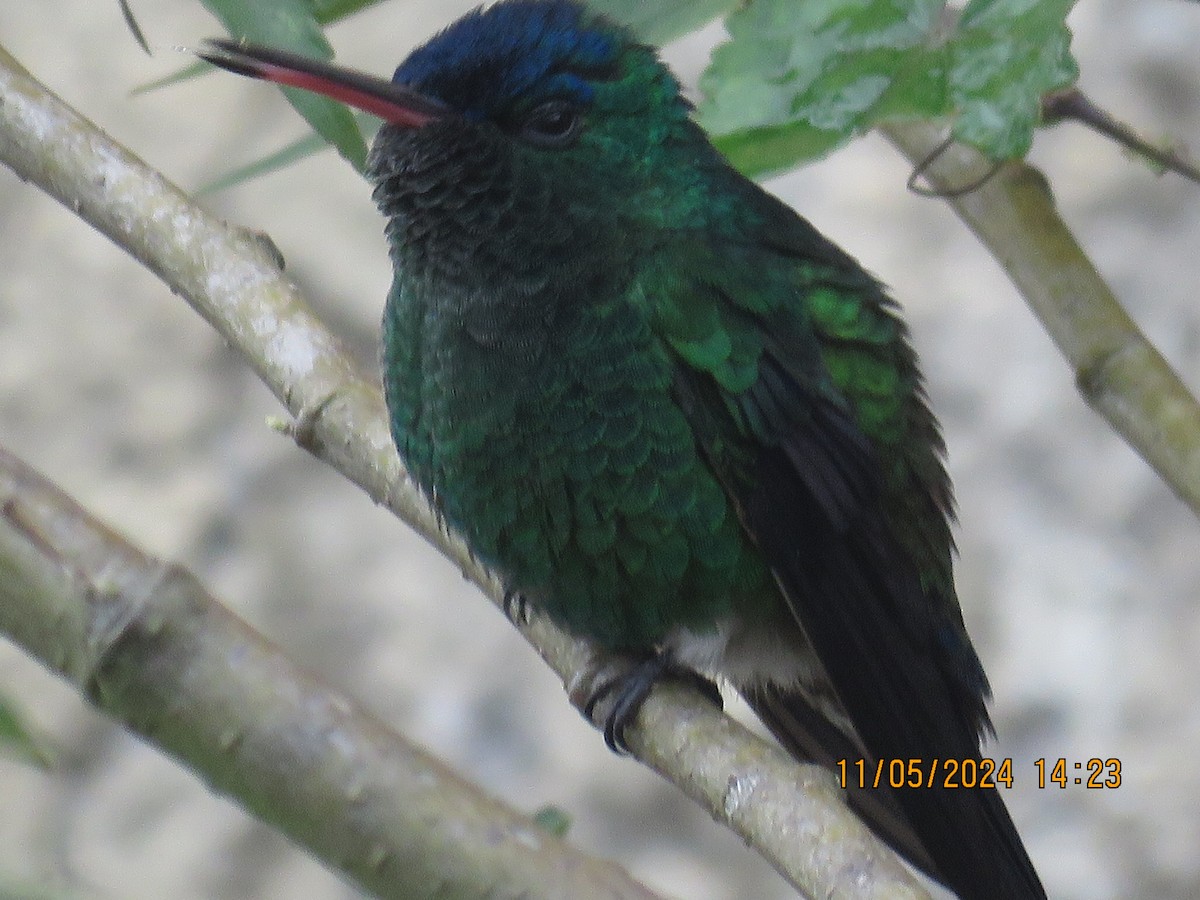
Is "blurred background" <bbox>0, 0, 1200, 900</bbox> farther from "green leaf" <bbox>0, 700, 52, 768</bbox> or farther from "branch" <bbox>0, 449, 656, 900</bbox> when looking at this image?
"branch" <bbox>0, 449, 656, 900</bbox>

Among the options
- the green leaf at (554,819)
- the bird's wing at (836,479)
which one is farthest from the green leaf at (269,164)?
the green leaf at (554,819)

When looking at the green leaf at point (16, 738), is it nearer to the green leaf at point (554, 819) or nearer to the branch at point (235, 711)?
the branch at point (235, 711)

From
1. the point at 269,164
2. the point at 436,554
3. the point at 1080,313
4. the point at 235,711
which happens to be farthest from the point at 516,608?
the point at 436,554

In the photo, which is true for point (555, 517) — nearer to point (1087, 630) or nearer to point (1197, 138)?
point (1087, 630)

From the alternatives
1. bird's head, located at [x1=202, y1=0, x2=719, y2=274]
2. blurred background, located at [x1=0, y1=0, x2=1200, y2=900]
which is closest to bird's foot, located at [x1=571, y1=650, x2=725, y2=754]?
bird's head, located at [x1=202, y1=0, x2=719, y2=274]

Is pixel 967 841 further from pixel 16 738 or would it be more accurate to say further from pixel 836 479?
pixel 16 738

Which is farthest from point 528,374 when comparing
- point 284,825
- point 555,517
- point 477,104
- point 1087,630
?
point 1087,630
